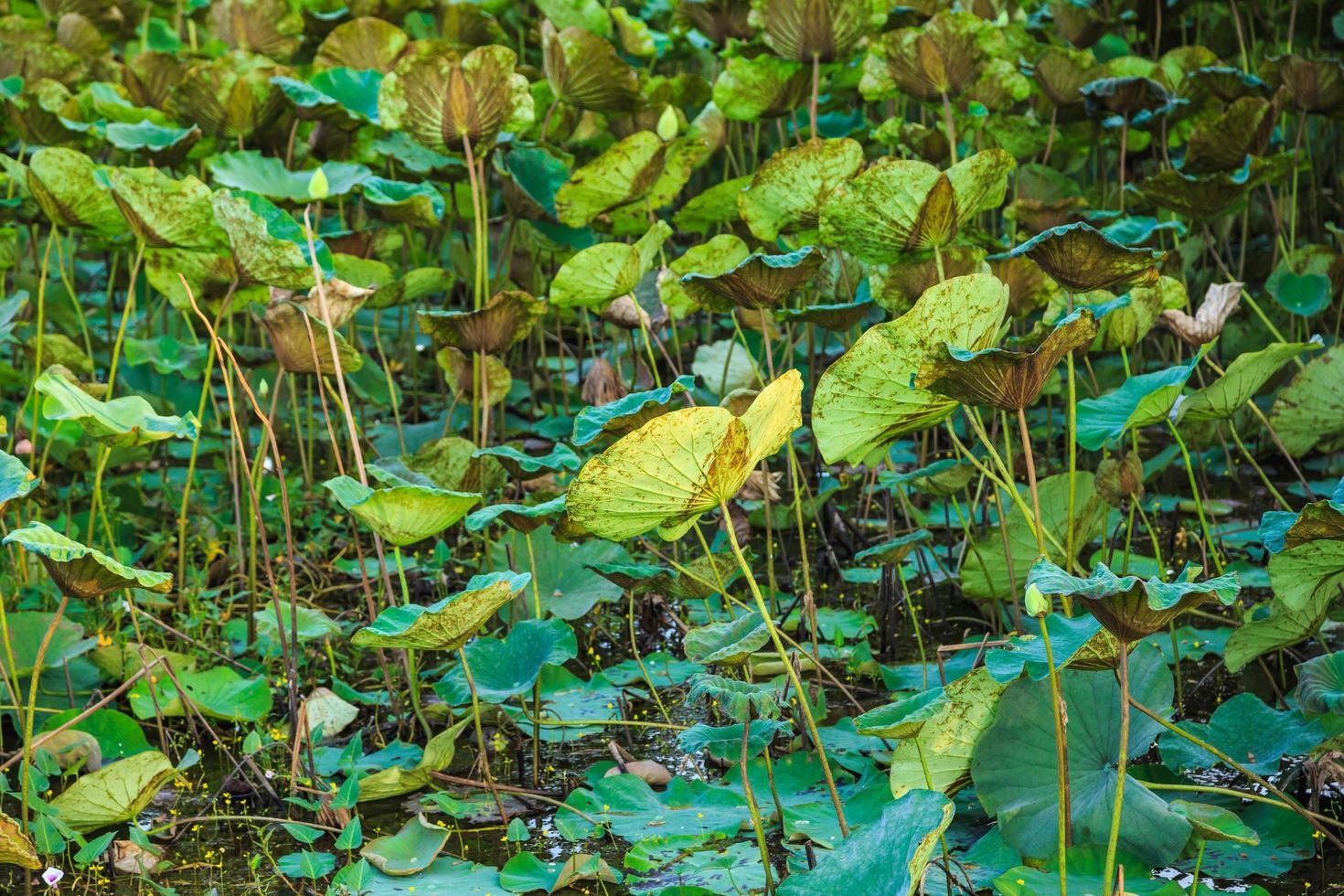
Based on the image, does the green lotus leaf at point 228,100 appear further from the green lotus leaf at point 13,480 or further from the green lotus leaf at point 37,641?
the green lotus leaf at point 13,480

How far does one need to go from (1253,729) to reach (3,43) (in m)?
2.97

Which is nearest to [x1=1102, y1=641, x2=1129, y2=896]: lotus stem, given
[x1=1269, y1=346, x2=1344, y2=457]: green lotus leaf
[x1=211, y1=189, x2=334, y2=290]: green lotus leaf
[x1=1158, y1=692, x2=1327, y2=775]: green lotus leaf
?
[x1=1158, y1=692, x2=1327, y2=775]: green lotus leaf

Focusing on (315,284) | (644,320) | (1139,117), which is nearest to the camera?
(315,284)

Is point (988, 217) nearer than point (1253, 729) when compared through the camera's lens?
No

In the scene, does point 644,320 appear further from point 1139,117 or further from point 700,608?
point 1139,117

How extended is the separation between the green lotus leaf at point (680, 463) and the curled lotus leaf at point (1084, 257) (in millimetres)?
333

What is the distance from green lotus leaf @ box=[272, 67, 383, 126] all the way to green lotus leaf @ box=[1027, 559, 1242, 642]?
1727 millimetres

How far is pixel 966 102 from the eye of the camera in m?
2.63

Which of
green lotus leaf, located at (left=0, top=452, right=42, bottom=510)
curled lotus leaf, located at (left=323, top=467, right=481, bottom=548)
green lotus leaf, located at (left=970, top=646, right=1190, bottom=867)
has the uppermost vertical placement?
green lotus leaf, located at (left=0, top=452, right=42, bottom=510)

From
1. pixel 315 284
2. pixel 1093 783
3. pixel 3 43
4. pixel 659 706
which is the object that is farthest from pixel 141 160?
pixel 1093 783

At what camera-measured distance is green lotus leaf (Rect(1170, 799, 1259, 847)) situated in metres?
1.15

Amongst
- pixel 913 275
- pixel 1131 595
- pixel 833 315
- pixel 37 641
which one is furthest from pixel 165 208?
pixel 1131 595

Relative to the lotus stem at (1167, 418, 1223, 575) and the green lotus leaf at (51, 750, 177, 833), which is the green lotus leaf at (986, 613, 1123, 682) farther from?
the green lotus leaf at (51, 750, 177, 833)

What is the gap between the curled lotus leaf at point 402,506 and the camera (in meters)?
1.33
